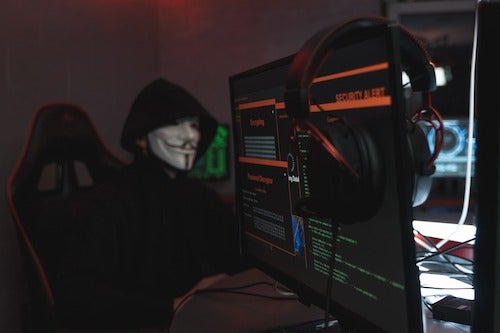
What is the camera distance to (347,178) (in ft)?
1.95

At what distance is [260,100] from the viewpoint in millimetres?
885

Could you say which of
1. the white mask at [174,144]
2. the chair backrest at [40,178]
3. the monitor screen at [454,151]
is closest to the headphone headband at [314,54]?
the chair backrest at [40,178]

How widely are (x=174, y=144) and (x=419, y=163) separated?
1091mm

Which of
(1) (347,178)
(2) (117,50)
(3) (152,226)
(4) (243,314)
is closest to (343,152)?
(1) (347,178)

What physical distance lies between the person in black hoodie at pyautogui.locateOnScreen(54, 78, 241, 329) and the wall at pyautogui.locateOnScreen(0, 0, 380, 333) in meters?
0.54

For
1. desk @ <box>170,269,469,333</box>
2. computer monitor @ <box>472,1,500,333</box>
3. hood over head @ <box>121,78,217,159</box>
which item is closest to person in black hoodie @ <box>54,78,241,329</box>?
hood over head @ <box>121,78,217,159</box>

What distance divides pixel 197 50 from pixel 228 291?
211 cm

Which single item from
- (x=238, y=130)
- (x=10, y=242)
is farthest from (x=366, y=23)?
(x=10, y=242)

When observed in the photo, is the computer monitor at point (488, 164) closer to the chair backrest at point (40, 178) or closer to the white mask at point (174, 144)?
the chair backrest at point (40, 178)

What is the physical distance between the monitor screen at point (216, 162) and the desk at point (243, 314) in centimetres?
174

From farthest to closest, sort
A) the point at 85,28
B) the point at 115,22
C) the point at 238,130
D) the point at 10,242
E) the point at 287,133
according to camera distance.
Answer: the point at 115,22 < the point at 85,28 < the point at 10,242 < the point at 238,130 < the point at 287,133

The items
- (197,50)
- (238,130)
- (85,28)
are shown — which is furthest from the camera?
(197,50)

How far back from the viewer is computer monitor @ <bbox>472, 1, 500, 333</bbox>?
49 centimetres

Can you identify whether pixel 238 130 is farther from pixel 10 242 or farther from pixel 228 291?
pixel 10 242
